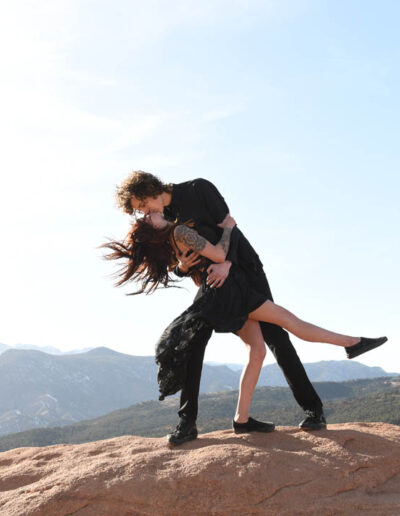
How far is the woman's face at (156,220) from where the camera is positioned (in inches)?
195

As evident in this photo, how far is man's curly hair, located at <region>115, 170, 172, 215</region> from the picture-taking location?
482cm

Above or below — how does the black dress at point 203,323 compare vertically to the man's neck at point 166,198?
below

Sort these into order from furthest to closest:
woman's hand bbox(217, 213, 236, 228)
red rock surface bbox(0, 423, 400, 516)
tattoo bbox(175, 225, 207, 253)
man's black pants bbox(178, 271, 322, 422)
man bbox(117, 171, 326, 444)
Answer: woman's hand bbox(217, 213, 236, 228), man's black pants bbox(178, 271, 322, 422), man bbox(117, 171, 326, 444), tattoo bbox(175, 225, 207, 253), red rock surface bbox(0, 423, 400, 516)

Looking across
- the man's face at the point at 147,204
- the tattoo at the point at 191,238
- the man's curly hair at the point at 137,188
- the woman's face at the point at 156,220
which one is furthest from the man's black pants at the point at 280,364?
the man's curly hair at the point at 137,188

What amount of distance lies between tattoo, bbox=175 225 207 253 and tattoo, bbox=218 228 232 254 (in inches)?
8.1

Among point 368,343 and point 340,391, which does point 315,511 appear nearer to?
point 368,343

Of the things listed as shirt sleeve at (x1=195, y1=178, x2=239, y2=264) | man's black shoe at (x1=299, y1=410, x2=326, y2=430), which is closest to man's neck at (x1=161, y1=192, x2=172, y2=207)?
shirt sleeve at (x1=195, y1=178, x2=239, y2=264)

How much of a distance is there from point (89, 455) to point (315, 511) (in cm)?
221

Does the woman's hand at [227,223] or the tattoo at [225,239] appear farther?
the woman's hand at [227,223]

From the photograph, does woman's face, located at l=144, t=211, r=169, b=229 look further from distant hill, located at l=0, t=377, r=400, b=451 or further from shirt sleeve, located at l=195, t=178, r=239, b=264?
distant hill, located at l=0, t=377, r=400, b=451

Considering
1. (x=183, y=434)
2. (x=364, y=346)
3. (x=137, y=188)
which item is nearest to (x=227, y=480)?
(x=183, y=434)

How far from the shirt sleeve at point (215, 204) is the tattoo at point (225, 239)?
0.12 ft

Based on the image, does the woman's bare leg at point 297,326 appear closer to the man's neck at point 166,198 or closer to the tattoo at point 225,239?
the tattoo at point 225,239

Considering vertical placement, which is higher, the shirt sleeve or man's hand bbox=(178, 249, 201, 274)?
the shirt sleeve
